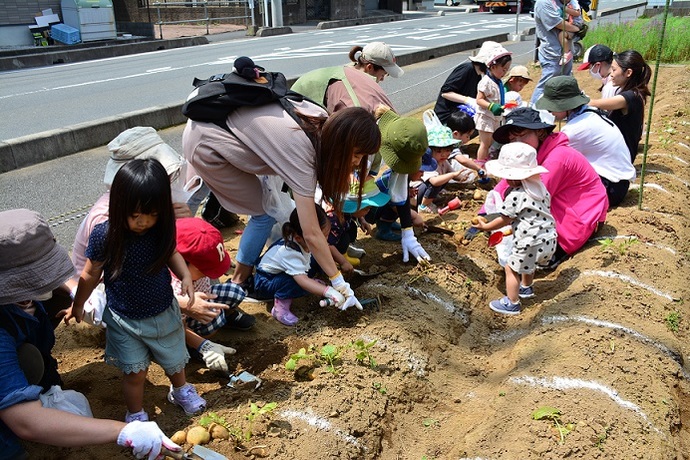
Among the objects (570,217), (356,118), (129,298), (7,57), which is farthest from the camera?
(7,57)

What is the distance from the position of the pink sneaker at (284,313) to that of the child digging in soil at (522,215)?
137cm

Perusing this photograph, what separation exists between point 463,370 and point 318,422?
1136 millimetres

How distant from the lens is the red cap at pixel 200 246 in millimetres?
3066

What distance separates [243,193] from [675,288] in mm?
2903

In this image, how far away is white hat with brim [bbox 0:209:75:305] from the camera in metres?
2.23

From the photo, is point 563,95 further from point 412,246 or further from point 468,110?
point 412,246

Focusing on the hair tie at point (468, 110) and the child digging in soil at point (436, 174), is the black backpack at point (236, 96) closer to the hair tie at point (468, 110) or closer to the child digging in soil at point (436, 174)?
the child digging in soil at point (436, 174)

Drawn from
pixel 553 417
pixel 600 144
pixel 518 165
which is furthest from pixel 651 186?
pixel 553 417

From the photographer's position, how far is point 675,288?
4137 mm

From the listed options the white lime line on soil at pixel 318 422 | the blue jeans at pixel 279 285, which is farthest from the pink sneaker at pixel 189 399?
the blue jeans at pixel 279 285

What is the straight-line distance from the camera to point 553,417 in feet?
9.31

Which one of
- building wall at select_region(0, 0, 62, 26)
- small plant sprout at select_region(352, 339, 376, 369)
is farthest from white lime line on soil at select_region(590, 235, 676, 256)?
building wall at select_region(0, 0, 62, 26)

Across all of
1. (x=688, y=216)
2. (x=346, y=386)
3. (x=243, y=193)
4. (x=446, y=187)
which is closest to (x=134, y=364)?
(x=346, y=386)

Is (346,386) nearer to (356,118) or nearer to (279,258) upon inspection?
(279,258)
